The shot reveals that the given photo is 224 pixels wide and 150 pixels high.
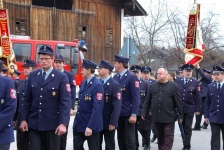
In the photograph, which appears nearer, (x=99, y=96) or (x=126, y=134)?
(x=99, y=96)

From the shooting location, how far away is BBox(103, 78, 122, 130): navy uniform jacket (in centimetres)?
767

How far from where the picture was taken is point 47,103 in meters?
6.35

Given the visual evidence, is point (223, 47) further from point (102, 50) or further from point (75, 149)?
point (75, 149)

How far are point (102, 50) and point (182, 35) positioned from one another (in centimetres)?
2106

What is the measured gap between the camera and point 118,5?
94.3 feet

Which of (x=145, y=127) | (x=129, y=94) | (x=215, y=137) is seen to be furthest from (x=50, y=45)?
(x=215, y=137)

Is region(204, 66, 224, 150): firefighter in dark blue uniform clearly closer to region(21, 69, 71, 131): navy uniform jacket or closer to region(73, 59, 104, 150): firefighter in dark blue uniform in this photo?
region(73, 59, 104, 150): firefighter in dark blue uniform

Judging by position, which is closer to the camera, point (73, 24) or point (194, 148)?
point (194, 148)

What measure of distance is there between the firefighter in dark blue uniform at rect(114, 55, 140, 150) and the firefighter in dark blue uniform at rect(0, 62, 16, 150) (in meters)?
3.20

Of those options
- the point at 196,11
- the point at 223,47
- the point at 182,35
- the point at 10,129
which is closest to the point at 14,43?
the point at 196,11

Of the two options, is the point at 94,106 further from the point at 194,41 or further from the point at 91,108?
the point at 194,41

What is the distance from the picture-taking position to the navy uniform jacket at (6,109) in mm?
5605

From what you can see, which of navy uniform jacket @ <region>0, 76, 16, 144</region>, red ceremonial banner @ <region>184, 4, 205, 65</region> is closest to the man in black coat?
navy uniform jacket @ <region>0, 76, 16, 144</region>

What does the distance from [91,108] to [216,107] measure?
3119mm
